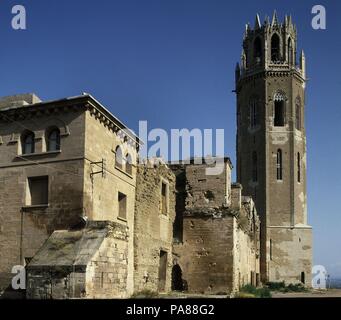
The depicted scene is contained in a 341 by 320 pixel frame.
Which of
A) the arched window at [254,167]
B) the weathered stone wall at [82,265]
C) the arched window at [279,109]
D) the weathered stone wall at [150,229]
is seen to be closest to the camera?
the weathered stone wall at [82,265]

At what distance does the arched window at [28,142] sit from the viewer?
1922cm

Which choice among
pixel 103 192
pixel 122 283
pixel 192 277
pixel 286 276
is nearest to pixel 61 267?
pixel 122 283

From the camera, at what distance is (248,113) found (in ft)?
190

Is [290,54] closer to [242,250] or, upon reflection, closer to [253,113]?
[253,113]

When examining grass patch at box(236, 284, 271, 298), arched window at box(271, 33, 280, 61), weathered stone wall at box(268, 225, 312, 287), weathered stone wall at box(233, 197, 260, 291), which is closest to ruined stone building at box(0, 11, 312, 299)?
weathered stone wall at box(233, 197, 260, 291)

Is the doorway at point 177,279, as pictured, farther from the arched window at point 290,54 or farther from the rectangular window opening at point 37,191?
the arched window at point 290,54

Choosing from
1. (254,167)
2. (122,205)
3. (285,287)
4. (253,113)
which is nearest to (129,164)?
(122,205)

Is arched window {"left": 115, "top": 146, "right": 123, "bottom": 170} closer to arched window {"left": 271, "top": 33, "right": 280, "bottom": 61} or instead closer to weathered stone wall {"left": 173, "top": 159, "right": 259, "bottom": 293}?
weathered stone wall {"left": 173, "top": 159, "right": 259, "bottom": 293}

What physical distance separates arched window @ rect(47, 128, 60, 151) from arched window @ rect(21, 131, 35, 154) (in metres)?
0.64

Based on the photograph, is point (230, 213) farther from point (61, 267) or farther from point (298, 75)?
point (298, 75)

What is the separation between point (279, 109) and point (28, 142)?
4173 centimetres

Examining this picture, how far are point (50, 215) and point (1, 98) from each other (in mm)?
5622

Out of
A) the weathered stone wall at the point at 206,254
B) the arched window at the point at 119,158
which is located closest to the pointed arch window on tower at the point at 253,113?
the weathered stone wall at the point at 206,254

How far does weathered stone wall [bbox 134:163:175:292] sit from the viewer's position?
21703 millimetres
